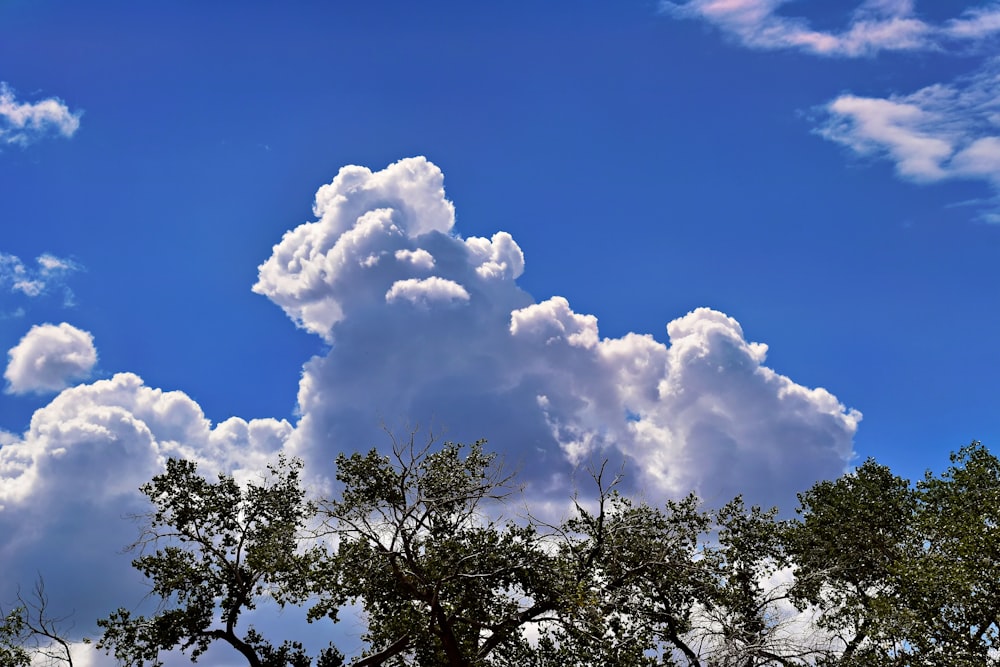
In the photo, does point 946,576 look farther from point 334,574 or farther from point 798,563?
point 334,574

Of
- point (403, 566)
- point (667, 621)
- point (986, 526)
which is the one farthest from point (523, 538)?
point (986, 526)

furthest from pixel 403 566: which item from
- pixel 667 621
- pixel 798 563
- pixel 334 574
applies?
pixel 798 563

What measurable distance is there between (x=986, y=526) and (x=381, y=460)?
59.1ft

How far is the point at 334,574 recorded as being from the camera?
26.7 meters

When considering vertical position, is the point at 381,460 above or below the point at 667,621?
above

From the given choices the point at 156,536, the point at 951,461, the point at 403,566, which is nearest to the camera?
the point at 403,566

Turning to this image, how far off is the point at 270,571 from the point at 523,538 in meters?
8.22

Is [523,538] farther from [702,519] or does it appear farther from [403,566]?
[702,519]

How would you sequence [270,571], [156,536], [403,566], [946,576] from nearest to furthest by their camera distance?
1. [946,576]
2. [403,566]
3. [270,571]
4. [156,536]

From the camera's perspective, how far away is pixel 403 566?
86.9 ft

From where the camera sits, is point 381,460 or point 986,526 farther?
point 381,460

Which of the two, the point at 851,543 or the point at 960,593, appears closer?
the point at 960,593

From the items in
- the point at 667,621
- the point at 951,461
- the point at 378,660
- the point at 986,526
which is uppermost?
the point at 951,461

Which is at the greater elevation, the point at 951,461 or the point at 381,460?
the point at 951,461
